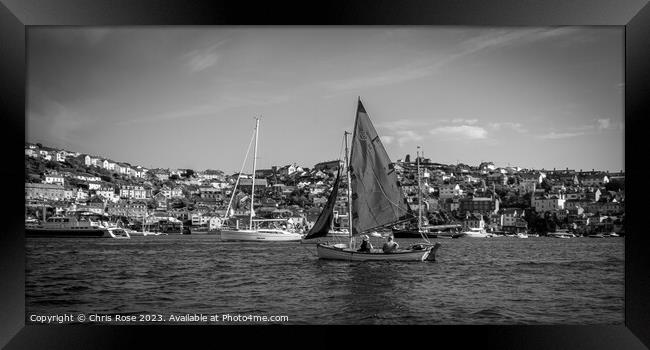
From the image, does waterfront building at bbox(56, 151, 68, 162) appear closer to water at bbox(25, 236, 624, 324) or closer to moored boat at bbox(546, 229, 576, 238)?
water at bbox(25, 236, 624, 324)

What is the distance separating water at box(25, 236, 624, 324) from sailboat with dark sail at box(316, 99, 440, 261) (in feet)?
0.91

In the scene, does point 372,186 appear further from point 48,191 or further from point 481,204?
point 481,204

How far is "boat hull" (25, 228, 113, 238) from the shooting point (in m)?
19.6

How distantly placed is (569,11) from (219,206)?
2322 cm

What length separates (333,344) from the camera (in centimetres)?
697

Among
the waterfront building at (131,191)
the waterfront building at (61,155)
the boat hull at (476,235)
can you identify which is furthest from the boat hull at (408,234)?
the waterfront building at (61,155)

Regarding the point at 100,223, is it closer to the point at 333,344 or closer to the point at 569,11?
the point at 333,344

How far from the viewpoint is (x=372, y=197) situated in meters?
15.6

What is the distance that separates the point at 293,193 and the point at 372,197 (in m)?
9.10

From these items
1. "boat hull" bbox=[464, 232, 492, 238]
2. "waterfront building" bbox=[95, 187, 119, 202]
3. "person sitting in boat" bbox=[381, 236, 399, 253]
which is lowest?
"boat hull" bbox=[464, 232, 492, 238]

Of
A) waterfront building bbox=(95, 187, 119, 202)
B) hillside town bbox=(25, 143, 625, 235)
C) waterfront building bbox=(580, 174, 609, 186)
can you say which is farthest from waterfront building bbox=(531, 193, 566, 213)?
waterfront building bbox=(95, 187, 119, 202)

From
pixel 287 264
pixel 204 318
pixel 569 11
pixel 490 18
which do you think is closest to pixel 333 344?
pixel 204 318

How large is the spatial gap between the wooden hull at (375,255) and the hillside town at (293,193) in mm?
2022

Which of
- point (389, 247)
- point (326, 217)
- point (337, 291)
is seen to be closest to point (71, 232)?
point (326, 217)
